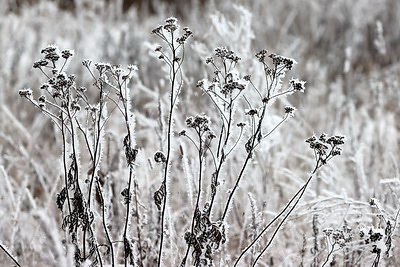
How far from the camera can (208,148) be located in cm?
121

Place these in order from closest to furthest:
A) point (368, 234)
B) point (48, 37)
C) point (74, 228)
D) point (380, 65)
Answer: point (368, 234) → point (74, 228) → point (48, 37) → point (380, 65)

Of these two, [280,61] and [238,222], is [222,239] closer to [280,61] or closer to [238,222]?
[280,61]

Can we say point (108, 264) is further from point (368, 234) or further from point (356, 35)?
point (356, 35)

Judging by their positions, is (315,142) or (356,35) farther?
(356,35)

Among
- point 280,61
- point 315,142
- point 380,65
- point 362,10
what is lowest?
point 315,142

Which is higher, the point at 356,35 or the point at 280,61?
the point at 356,35

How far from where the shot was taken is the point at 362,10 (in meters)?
5.50

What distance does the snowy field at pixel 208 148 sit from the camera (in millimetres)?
1251

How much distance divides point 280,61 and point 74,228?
64 cm

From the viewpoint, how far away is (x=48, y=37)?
474cm

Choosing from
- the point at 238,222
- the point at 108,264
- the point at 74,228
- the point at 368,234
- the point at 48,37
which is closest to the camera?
the point at 368,234

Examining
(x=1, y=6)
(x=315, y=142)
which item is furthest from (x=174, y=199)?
(x=1, y=6)

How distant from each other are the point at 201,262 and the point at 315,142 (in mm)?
380

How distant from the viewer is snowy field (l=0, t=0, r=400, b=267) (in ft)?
4.10
